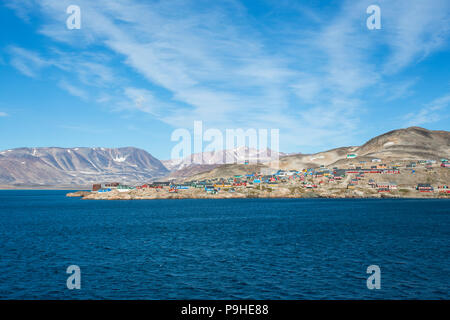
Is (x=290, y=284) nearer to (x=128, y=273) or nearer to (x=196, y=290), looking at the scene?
(x=196, y=290)

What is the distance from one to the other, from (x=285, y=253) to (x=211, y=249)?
48.1 ft

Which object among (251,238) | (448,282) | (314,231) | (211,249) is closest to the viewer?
Answer: (448,282)

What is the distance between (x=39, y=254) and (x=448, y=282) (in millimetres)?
66564

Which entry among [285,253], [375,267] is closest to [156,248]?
[285,253]

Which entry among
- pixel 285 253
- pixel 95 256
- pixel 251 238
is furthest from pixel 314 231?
pixel 95 256

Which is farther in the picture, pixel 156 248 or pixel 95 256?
pixel 156 248

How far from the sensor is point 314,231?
95.6 m

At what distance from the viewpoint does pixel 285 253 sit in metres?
63.5

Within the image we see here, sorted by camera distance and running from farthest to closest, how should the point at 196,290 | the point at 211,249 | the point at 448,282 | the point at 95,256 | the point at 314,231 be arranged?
the point at 314,231 < the point at 211,249 < the point at 95,256 < the point at 448,282 < the point at 196,290

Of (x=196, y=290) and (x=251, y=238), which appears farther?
(x=251, y=238)
